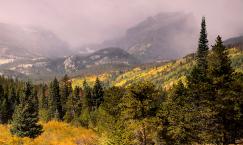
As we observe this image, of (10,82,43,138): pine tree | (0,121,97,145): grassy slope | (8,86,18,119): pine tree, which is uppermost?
(8,86,18,119): pine tree

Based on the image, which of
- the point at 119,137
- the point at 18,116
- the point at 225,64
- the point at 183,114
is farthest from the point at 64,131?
the point at 225,64

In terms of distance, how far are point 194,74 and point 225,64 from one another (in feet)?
78.5

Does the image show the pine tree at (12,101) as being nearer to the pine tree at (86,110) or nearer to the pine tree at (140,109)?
the pine tree at (86,110)

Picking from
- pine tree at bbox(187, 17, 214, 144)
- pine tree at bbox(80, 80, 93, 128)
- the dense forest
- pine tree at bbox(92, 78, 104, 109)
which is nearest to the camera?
the dense forest

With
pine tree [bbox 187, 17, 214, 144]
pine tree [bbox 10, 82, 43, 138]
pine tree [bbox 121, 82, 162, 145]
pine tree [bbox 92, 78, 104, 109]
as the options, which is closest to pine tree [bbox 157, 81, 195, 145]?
pine tree [bbox 187, 17, 214, 144]

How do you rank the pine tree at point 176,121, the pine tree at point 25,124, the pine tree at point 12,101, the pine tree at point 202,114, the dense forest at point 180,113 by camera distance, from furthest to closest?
the pine tree at point 12,101, the pine tree at point 25,124, the pine tree at point 176,121, the pine tree at point 202,114, the dense forest at point 180,113

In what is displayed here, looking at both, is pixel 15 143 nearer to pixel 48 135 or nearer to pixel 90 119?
pixel 48 135

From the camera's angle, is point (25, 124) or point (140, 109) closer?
point (140, 109)

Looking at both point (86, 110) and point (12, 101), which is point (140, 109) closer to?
point (86, 110)

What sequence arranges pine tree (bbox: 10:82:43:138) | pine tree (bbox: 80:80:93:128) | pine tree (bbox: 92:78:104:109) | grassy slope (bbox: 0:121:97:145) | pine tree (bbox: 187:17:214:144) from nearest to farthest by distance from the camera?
1. grassy slope (bbox: 0:121:97:145)
2. pine tree (bbox: 187:17:214:144)
3. pine tree (bbox: 10:82:43:138)
4. pine tree (bbox: 80:80:93:128)
5. pine tree (bbox: 92:78:104:109)

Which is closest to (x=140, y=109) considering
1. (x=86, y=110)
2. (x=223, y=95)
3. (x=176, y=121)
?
(x=176, y=121)

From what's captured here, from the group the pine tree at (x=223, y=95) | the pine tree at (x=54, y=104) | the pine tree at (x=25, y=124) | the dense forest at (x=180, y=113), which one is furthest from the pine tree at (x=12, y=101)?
the pine tree at (x=223, y=95)

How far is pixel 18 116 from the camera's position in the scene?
6356cm

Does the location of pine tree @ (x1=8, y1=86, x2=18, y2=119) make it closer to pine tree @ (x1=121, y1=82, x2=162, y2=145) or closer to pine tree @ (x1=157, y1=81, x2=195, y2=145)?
pine tree @ (x1=157, y1=81, x2=195, y2=145)
